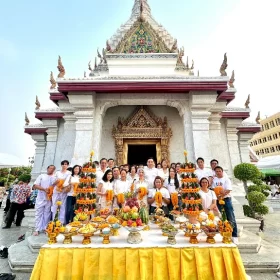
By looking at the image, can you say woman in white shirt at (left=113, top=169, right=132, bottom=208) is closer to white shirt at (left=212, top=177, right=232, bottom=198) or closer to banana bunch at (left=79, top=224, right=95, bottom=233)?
banana bunch at (left=79, top=224, right=95, bottom=233)

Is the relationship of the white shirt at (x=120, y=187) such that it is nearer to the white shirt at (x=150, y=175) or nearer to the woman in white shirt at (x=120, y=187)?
the woman in white shirt at (x=120, y=187)

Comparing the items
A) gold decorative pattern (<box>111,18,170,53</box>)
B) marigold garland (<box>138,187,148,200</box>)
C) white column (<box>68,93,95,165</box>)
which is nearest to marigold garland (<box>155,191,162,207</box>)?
marigold garland (<box>138,187,148,200</box>)

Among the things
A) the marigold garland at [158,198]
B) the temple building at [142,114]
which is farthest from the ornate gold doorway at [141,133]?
the marigold garland at [158,198]

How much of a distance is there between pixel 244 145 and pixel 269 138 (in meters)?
38.6

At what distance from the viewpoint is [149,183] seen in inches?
191

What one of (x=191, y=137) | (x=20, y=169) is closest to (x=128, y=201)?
(x=191, y=137)

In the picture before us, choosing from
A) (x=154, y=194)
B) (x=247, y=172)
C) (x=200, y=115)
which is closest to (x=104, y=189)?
(x=154, y=194)

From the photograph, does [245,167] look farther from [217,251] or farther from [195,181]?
[217,251]

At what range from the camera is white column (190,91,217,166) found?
5.96 meters

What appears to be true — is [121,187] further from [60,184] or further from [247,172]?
[247,172]

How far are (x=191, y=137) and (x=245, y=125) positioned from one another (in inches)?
162

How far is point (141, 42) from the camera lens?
9445mm

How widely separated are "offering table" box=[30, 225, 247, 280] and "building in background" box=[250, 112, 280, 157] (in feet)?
141

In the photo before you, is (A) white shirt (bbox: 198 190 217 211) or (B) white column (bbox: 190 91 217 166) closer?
(A) white shirt (bbox: 198 190 217 211)
